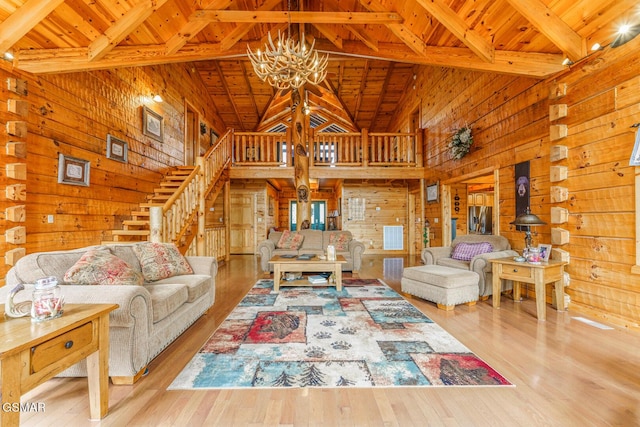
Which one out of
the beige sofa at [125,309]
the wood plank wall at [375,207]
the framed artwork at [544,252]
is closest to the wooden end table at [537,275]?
the framed artwork at [544,252]

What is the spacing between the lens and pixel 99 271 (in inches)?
81.9

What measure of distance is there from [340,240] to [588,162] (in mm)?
3841

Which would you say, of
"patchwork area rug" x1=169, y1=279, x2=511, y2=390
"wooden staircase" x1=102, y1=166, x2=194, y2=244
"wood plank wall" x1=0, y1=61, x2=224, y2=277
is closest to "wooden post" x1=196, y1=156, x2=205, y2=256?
"wooden staircase" x1=102, y1=166, x2=194, y2=244

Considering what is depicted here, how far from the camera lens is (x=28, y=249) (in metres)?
3.09

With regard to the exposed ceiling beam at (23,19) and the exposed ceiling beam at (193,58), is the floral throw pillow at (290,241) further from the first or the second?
the exposed ceiling beam at (23,19)

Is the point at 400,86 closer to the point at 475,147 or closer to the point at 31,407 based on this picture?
the point at 475,147

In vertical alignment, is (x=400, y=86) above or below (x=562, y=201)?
above

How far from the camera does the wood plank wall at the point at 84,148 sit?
3.16 metres

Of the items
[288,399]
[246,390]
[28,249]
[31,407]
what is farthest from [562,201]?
[28,249]

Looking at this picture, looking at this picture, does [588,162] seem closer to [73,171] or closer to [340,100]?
[73,171]

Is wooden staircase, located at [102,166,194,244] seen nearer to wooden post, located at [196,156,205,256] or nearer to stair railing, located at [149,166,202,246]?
stair railing, located at [149,166,202,246]

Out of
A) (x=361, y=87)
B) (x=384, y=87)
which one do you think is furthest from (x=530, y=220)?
(x=361, y=87)

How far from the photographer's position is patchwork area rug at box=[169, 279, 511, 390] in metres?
1.87

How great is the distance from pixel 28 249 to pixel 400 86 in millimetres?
8831
